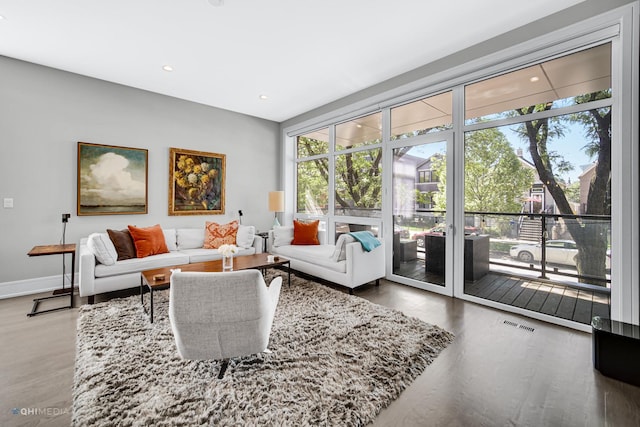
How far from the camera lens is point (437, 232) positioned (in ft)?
12.5

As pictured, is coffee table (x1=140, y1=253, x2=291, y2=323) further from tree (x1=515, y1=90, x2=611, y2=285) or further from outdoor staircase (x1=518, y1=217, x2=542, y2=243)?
tree (x1=515, y1=90, x2=611, y2=285)

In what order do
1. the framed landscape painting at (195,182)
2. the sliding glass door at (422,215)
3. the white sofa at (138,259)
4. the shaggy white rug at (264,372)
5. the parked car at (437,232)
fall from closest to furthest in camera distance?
1. the shaggy white rug at (264,372)
2. the white sofa at (138,259)
3. the parked car at (437,232)
4. the sliding glass door at (422,215)
5. the framed landscape painting at (195,182)

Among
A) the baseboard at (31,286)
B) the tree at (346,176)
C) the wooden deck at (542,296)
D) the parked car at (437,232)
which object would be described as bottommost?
the baseboard at (31,286)

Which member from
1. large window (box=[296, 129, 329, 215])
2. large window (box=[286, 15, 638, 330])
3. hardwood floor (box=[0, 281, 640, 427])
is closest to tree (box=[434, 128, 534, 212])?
large window (box=[286, 15, 638, 330])

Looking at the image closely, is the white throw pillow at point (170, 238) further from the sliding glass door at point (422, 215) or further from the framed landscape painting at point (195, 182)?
the sliding glass door at point (422, 215)

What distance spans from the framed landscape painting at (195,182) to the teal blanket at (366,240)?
289 centimetres

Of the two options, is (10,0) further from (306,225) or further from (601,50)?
(601,50)

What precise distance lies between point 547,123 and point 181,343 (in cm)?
381

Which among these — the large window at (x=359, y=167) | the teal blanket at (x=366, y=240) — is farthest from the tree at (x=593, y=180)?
the large window at (x=359, y=167)

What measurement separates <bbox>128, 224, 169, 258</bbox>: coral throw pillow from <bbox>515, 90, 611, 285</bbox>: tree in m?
4.83

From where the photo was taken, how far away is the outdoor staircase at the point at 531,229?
297cm

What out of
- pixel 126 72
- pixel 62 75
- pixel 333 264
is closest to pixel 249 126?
pixel 126 72

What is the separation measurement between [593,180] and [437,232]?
161 cm

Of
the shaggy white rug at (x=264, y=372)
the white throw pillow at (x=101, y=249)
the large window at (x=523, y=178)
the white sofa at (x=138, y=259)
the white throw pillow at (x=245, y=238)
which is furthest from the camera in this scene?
the white throw pillow at (x=245, y=238)
